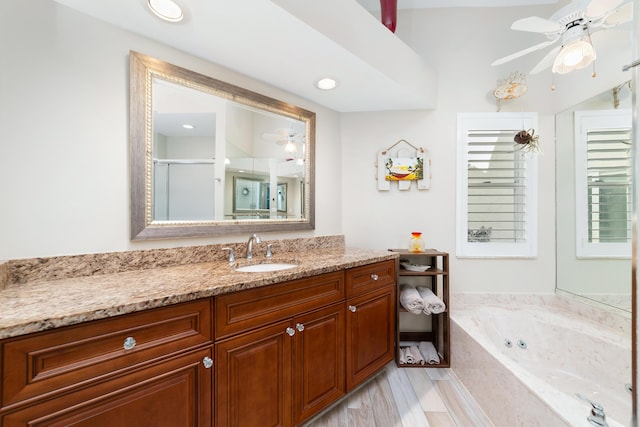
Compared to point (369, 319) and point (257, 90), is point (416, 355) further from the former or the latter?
point (257, 90)

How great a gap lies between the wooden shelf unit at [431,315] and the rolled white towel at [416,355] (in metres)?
0.03

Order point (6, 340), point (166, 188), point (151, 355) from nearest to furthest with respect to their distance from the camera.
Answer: point (6, 340) < point (151, 355) < point (166, 188)

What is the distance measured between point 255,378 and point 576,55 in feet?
8.10

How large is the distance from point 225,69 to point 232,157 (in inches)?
22.4

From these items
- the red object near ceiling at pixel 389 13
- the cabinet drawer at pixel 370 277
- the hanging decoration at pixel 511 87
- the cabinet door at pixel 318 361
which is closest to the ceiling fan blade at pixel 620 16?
the hanging decoration at pixel 511 87

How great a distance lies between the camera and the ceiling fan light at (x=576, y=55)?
5.11 feet

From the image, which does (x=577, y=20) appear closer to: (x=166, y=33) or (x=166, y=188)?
(x=166, y=33)

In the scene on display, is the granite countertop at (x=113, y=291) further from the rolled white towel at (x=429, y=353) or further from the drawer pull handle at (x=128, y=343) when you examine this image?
the rolled white towel at (x=429, y=353)

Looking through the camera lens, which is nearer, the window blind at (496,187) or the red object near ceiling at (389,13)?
the red object near ceiling at (389,13)

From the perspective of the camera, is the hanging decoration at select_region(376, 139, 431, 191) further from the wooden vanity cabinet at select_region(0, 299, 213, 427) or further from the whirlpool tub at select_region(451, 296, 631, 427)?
the wooden vanity cabinet at select_region(0, 299, 213, 427)

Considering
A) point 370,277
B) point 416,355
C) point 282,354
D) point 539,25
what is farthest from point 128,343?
point 539,25

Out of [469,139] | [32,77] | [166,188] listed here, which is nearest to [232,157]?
[166,188]

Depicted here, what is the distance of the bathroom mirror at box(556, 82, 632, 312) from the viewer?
184cm

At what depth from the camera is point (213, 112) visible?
1.75 meters
